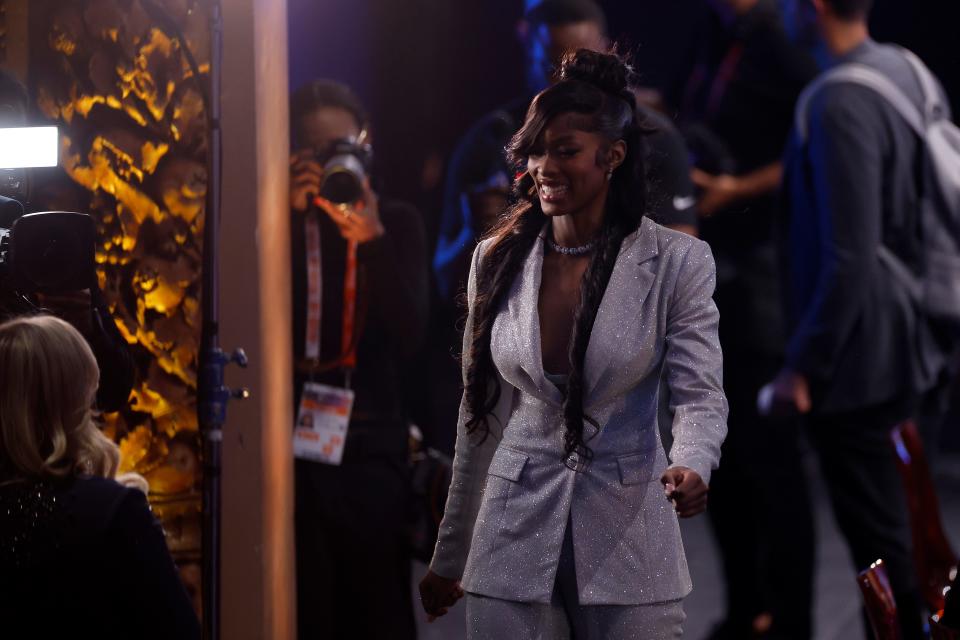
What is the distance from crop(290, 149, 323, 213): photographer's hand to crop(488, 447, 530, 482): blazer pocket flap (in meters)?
1.35

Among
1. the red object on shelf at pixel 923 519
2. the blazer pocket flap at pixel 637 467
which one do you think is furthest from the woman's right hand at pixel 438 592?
the red object on shelf at pixel 923 519

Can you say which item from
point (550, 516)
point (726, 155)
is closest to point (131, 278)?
point (550, 516)

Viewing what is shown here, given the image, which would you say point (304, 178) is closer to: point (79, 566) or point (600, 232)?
point (600, 232)

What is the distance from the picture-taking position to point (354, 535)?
11.0 feet

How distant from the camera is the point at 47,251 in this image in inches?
84.6

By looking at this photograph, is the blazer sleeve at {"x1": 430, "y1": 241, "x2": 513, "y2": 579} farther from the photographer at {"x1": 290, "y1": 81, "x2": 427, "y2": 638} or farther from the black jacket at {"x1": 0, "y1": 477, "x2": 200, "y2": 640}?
the photographer at {"x1": 290, "y1": 81, "x2": 427, "y2": 638}

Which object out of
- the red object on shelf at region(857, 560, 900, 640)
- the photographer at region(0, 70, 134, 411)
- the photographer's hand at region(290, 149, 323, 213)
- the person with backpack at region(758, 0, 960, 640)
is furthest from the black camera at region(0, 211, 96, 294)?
the person with backpack at region(758, 0, 960, 640)

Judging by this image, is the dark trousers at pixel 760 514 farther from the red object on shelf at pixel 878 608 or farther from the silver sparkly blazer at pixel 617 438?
the silver sparkly blazer at pixel 617 438

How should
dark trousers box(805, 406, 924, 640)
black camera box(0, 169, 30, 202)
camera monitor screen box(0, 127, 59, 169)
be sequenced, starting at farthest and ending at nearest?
1. dark trousers box(805, 406, 924, 640)
2. black camera box(0, 169, 30, 202)
3. camera monitor screen box(0, 127, 59, 169)

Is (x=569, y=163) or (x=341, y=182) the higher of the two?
(x=569, y=163)

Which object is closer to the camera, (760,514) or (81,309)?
(81,309)

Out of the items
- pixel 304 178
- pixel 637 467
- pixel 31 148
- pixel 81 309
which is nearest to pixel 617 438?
pixel 637 467

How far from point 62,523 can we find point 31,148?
2.23ft

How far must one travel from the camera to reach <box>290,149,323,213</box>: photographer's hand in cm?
338
